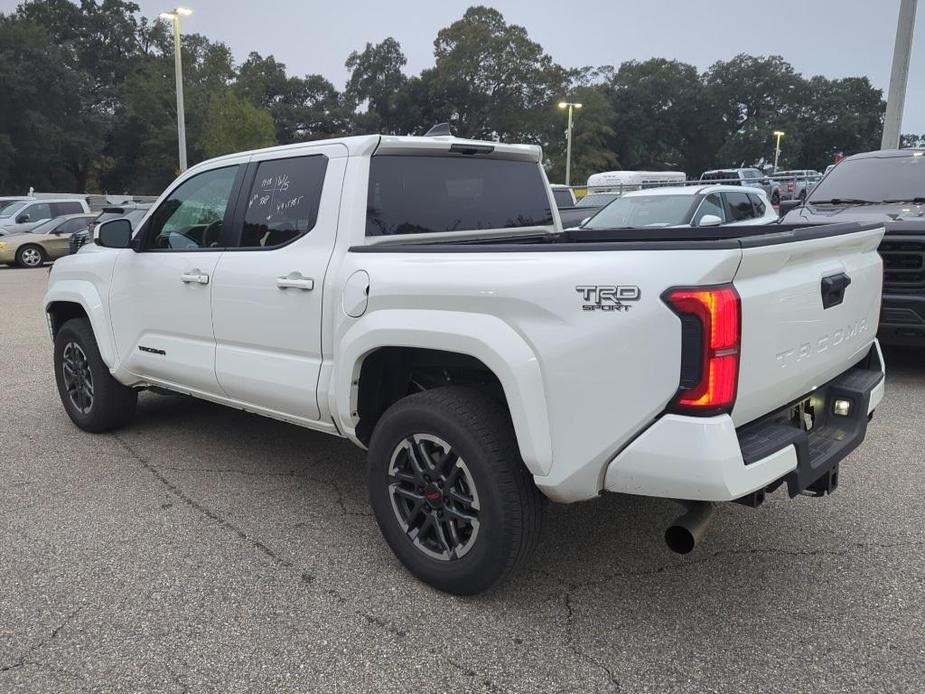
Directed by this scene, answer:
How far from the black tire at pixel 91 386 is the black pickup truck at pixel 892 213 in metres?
5.05

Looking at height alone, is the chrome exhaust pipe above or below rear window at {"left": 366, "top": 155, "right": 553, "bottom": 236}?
below

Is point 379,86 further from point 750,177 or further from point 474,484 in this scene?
point 474,484

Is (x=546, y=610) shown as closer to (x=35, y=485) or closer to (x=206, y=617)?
(x=206, y=617)

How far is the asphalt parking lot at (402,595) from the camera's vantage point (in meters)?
2.57

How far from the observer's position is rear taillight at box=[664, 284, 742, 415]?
2275 millimetres

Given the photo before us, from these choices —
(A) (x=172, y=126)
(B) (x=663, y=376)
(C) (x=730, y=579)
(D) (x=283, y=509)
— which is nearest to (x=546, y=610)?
(C) (x=730, y=579)

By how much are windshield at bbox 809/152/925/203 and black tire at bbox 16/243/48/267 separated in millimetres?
19645

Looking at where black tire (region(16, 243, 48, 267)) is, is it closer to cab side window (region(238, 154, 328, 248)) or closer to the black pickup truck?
the black pickup truck

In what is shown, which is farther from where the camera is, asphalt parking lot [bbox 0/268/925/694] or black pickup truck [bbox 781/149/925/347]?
black pickup truck [bbox 781/149/925/347]

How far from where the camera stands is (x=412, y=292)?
117 inches

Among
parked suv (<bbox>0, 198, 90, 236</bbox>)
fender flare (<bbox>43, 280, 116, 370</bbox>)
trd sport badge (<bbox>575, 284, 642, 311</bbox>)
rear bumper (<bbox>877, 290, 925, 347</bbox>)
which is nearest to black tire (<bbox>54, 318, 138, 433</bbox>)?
fender flare (<bbox>43, 280, 116, 370</bbox>)

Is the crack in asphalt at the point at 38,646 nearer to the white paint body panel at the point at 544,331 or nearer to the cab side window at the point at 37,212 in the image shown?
the white paint body panel at the point at 544,331

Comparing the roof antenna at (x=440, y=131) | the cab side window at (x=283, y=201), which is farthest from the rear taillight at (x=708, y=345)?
the roof antenna at (x=440, y=131)

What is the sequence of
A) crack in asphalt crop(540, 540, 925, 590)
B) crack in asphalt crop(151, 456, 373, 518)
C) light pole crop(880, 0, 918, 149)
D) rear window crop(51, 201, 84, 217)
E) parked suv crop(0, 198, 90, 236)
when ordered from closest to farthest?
crack in asphalt crop(540, 540, 925, 590) → crack in asphalt crop(151, 456, 373, 518) → light pole crop(880, 0, 918, 149) → parked suv crop(0, 198, 90, 236) → rear window crop(51, 201, 84, 217)
